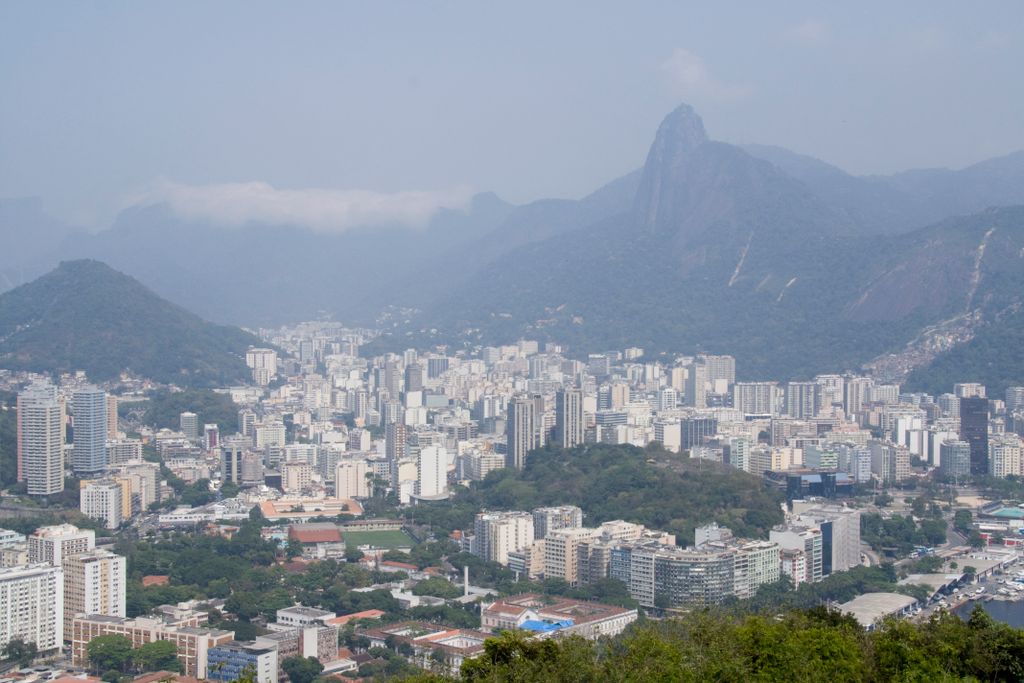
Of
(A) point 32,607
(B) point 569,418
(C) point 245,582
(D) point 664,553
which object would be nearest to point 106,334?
(B) point 569,418

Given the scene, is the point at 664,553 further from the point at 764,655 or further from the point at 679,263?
the point at 679,263

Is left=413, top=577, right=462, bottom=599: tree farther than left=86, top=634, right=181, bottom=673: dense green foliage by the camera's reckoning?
Yes

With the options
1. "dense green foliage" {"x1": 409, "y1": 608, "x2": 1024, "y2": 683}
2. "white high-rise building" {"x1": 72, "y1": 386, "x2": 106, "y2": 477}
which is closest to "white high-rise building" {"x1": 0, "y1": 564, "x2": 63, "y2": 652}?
"dense green foliage" {"x1": 409, "y1": 608, "x2": 1024, "y2": 683}

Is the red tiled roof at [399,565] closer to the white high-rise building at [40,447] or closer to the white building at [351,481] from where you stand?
the white building at [351,481]

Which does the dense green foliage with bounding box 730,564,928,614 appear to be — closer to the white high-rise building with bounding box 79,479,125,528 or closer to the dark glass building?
the dark glass building

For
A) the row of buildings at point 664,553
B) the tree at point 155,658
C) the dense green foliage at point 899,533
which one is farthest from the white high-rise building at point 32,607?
the dense green foliage at point 899,533

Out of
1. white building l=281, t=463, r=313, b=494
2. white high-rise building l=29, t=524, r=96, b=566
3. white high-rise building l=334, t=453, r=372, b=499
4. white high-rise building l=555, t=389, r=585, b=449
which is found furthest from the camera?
white high-rise building l=555, t=389, r=585, b=449

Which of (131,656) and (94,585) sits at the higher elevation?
(94,585)
